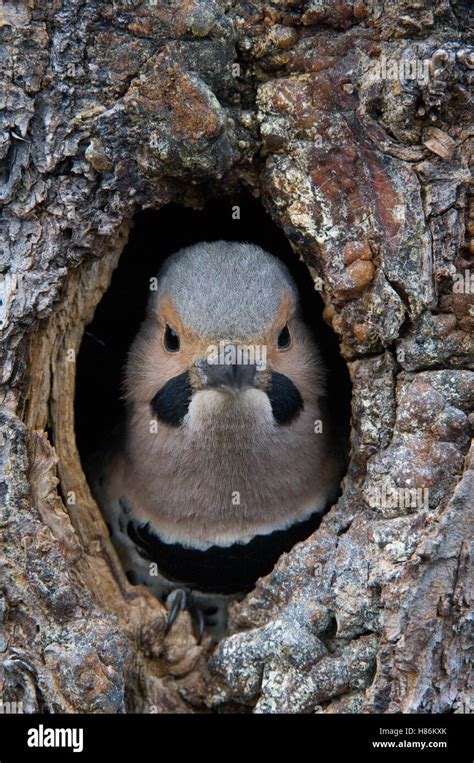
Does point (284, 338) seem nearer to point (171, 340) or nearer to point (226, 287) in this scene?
point (226, 287)

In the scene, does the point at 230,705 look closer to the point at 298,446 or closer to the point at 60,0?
the point at 298,446

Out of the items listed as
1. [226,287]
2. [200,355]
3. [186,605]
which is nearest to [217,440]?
[200,355]

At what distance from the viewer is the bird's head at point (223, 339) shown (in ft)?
15.0

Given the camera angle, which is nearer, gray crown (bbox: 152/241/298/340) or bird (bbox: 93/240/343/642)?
gray crown (bbox: 152/241/298/340)

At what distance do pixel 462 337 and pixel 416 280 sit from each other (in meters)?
0.37

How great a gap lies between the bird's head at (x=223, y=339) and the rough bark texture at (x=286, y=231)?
0.42 meters

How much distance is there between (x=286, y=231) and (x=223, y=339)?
0.69m

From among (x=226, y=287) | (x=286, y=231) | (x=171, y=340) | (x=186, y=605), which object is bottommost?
(x=186, y=605)

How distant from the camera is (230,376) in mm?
4254

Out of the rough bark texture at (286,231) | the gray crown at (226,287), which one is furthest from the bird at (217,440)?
the rough bark texture at (286,231)

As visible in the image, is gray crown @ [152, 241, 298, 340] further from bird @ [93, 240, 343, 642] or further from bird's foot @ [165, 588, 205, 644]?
bird's foot @ [165, 588, 205, 644]

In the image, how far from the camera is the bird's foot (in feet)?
17.3

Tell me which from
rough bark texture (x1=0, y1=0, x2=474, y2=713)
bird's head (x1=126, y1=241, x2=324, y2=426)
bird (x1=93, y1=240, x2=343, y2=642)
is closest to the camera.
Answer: rough bark texture (x1=0, y1=0, x2=474, y2=713)

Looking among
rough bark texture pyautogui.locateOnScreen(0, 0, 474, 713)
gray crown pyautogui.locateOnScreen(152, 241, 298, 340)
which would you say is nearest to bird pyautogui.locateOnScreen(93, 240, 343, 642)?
gray crown pyautogui.locateOnScreen(152, 241, 298, 340)
